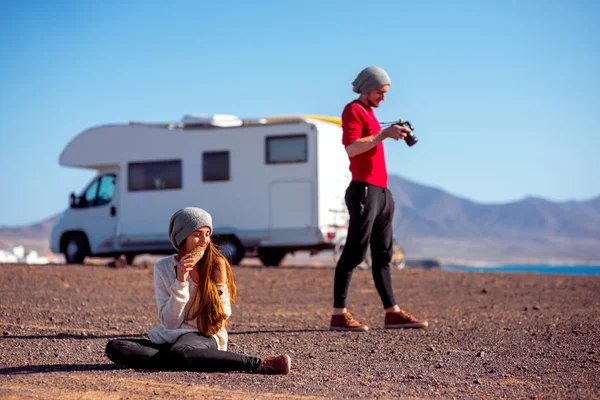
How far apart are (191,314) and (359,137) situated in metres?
2.48

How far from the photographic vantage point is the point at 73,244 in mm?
19719

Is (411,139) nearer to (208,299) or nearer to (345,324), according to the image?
(345,324)

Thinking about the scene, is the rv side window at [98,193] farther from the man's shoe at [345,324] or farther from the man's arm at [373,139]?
the man's arm at [373,139]

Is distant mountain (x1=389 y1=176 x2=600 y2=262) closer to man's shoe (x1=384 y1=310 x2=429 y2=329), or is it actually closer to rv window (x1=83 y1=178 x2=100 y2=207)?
rv window (x1=83 y1=178 x2=100 y2=207)

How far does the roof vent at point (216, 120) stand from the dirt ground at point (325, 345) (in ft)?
19.6

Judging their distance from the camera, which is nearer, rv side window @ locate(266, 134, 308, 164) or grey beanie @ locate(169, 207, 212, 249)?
grey beanie @ locate(169, 207, 212, 249)

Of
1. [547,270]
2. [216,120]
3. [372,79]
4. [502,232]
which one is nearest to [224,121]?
[216,120]

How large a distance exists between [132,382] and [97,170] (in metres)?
15.5

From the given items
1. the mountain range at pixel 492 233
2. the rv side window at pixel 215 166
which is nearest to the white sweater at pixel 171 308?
the rv side window at pixel 215 166

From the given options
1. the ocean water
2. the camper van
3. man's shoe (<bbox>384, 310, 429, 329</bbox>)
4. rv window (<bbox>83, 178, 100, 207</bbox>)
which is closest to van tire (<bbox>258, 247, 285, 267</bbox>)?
the camper van

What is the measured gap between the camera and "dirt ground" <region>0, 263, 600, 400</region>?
4715mm

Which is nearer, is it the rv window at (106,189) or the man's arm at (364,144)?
the man's arm at (364,144)

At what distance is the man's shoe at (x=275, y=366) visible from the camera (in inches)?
200

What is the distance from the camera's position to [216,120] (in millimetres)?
18312
